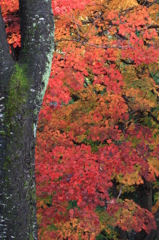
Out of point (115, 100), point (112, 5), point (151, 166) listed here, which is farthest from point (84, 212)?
point (112, 5)

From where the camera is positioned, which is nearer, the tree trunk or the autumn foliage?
the tree trunk

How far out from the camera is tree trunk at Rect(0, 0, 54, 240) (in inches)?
152

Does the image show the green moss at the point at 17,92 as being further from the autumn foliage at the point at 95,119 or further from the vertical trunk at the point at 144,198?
the vertical trunk at the point at 144,198

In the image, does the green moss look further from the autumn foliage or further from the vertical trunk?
the vertical trunk

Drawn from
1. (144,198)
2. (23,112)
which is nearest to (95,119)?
(144,198)

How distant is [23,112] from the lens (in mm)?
4016

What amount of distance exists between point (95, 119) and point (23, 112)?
6.57 meters

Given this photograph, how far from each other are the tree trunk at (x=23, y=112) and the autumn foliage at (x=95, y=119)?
7.01 ft

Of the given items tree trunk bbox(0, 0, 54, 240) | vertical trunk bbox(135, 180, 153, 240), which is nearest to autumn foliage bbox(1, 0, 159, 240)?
tree trunk bbox(0, 0, 54, 240)

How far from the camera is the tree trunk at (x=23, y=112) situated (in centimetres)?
387

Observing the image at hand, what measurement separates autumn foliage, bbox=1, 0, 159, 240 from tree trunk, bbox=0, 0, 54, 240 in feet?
7.01

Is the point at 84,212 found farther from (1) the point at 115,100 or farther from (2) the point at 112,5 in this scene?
(2) the point at 112,5

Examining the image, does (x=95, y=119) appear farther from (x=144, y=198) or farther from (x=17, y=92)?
(x=17, y=92)

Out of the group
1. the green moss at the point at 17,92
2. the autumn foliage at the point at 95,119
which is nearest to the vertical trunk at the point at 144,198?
the autumn foliage at the point at 95,119
